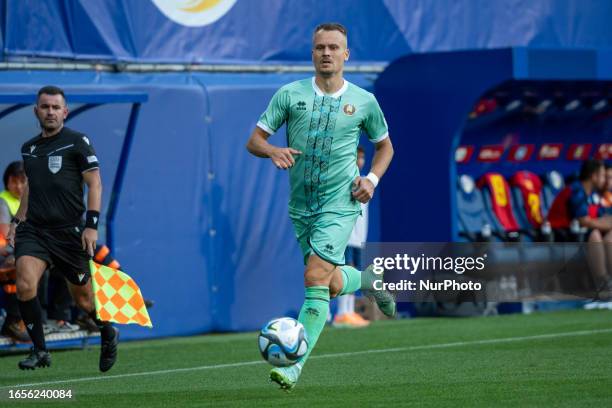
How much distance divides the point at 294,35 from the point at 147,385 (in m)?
7.36

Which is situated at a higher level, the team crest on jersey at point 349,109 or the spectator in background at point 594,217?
the team crest on jersey at point 349,109

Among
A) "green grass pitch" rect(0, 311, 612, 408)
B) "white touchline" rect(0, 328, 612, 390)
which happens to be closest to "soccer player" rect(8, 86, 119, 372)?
"white touchline" rect(0, 328, 612, 390)

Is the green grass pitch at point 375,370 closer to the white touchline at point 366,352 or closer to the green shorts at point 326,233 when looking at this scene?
the white touchline at point 366,352

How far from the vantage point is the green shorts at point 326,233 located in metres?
8.94

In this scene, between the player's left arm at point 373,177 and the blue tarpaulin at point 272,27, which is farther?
the blue tarpaulin at point 272,27

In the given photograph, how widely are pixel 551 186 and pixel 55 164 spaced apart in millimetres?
10217

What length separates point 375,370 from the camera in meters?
10.5

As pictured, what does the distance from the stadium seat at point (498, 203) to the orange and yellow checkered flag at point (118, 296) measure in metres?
7.31

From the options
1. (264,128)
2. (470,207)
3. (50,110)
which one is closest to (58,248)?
(50,110)

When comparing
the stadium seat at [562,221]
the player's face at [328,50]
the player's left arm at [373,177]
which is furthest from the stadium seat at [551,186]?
the player's face at [328,50]

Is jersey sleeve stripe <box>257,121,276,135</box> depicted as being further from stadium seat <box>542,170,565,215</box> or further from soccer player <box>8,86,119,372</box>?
stadium seat <box>542,170,565,215</box>

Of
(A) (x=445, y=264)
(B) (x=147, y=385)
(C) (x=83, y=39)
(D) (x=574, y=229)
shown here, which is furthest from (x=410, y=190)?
(B) (x=147, y=385)

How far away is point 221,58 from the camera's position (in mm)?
15789

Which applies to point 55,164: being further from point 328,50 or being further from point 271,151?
point 328,50
